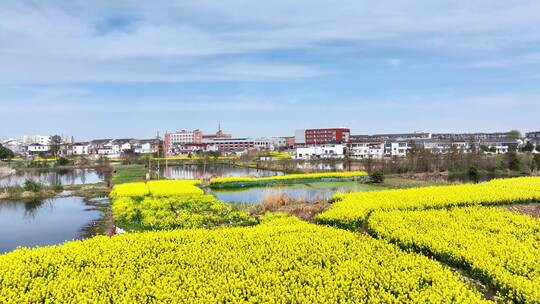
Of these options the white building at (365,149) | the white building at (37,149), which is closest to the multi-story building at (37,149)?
the white building at (37,149)

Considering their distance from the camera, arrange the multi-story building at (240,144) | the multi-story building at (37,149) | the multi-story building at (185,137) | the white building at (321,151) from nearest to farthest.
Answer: the white building at (321,151), the multi-story building at (37,149), the multi-story building at (240,144), the multi-story building at (185,137)

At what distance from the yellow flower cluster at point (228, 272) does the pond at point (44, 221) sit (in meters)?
8.14

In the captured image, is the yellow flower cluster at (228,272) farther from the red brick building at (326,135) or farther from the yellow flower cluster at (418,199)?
the red brick building at (326,135)

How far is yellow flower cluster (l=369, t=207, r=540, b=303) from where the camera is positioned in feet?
25.4

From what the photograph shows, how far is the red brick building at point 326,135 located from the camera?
350 ft

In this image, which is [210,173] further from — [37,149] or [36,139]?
[36,139]

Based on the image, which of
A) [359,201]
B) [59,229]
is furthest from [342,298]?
[59,229]

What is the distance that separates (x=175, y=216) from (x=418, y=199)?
9.85 m

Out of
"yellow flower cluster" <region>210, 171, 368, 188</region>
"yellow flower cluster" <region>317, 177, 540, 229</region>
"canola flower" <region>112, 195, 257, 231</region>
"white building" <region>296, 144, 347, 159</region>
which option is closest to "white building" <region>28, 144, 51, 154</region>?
"white building" <region>296, 144, 347, 159</region>

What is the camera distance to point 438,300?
6.72 m

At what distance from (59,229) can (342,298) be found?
15.9 meters

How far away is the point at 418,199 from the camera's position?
1628 cm

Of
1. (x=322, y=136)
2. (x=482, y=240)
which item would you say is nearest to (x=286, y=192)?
(x=482, y=240)

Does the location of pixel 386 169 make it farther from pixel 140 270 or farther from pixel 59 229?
pixel 140 270
